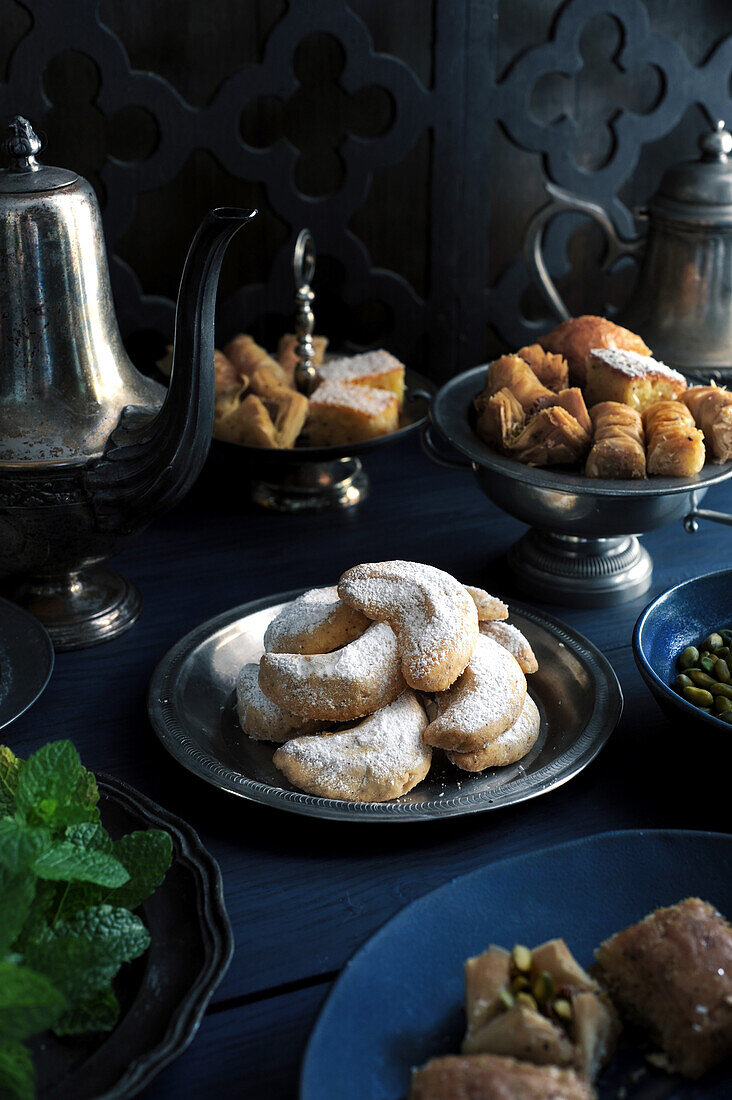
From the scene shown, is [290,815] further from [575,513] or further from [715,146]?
[715,146]

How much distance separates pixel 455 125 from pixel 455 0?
0.47 feet

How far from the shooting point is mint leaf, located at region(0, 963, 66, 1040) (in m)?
0.46

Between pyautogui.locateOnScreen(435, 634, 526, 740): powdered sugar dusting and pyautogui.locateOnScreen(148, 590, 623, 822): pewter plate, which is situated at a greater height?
pyautogui.locateOnScreen(435, 634, 526, 740): powdered sugar dusting

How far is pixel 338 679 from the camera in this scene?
711 millimetres

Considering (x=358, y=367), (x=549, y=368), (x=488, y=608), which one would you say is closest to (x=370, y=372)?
(x=358, y=367)

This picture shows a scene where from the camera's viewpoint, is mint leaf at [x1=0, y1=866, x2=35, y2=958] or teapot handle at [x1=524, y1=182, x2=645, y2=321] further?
teapot handle at [x1=524, y1=182, x2=645, y2=321]

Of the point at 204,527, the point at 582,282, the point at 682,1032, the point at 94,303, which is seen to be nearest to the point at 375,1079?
the point at 682,1032

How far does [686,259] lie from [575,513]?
0.48 meters

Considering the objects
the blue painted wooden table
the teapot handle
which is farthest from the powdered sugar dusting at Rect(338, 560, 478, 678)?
the teapot handle

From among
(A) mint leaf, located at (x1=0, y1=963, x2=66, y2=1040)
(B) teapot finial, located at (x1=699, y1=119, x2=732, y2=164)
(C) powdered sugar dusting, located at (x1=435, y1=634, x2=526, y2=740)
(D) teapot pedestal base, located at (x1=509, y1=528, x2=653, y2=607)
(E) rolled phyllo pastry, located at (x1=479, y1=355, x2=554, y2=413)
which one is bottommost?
(D) teapot pedestal base, located at (x1=509, y1=528, x2=653, y2=607)

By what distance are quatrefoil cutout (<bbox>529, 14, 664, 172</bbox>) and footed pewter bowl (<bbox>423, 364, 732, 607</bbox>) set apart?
0.68 metres

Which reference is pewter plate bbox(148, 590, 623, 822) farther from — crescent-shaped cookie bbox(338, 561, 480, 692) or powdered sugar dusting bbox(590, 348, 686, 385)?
powdered sugar dusting bbox(590, 348, 686, 385)

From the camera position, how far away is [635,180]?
1.64 m

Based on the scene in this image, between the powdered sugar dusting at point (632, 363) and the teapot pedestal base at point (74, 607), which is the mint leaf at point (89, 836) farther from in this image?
the powdered sugar dusting at point (632, 363)
